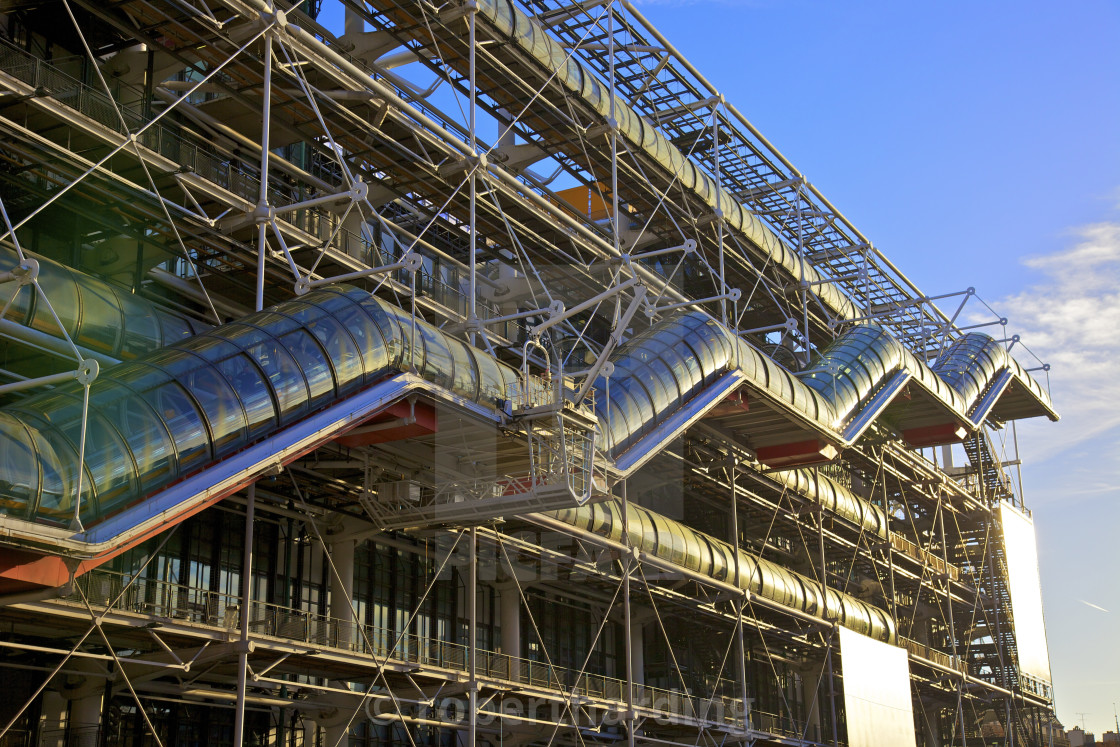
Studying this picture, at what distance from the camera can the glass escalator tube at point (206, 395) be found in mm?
12570

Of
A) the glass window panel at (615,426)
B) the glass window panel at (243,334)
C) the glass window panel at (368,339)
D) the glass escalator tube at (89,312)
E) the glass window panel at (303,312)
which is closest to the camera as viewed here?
the glass escalator tube at (89,312)

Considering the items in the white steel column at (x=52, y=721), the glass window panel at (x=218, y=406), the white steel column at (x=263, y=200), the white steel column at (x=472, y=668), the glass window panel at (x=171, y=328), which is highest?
the white steel column at (x=263, y=200)

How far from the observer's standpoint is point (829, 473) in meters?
39.8

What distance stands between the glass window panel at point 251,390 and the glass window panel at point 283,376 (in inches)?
4.5

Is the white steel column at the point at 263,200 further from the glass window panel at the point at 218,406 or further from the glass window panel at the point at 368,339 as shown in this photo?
the glass window panel at the point at 218,406

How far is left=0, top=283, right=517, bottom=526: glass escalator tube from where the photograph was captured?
41.2 feet

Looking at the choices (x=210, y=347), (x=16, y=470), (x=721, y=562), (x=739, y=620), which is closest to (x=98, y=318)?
(x=210, y=347)

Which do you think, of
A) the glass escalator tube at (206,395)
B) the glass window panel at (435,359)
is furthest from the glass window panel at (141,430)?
the glass window panel at (435,359)

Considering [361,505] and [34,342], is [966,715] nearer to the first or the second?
[361,505]

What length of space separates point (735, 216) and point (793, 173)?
478 centimetres

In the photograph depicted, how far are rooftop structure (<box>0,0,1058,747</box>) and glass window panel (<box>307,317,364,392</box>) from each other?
0.07 metres

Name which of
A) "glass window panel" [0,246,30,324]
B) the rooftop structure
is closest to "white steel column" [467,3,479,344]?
the rooftop structure

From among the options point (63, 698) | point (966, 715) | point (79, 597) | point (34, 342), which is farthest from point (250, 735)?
point (966, 715)

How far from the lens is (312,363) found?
51.9ft
